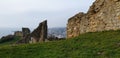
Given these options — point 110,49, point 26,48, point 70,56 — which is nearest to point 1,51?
point 26,48

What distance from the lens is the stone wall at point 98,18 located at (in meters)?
28.2

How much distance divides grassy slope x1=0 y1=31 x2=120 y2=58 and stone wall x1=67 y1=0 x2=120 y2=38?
115 cm

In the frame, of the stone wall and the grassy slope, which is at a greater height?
the stone wall

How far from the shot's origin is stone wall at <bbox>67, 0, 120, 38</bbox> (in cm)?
2823

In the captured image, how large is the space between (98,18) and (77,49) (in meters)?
6.56

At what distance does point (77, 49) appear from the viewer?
24.2m

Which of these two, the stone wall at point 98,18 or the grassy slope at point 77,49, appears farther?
the stone wall at point 98,18

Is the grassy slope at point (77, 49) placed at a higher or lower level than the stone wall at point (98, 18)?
lower

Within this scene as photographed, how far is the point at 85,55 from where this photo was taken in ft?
74.0

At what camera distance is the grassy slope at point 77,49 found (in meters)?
22.7

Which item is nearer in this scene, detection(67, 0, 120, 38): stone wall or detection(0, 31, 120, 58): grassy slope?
detection(0, 31, 120, 58): grassy slope

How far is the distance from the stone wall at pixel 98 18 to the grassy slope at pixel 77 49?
3.79 feet

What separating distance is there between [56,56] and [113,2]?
24.4ft

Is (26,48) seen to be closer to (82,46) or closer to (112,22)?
(82,46)
